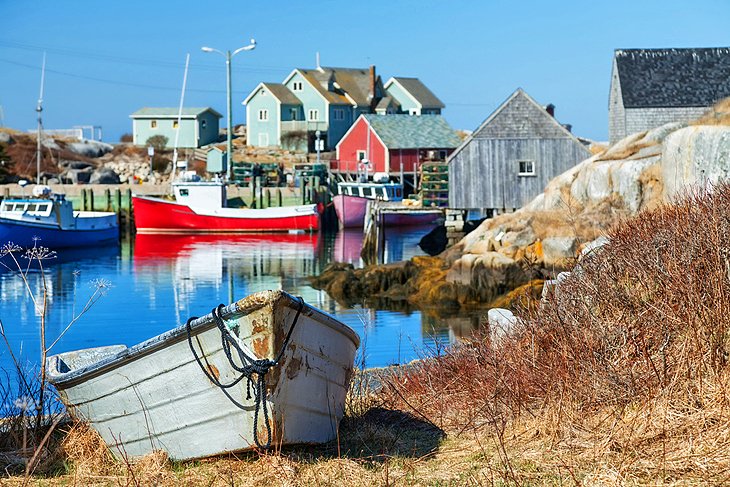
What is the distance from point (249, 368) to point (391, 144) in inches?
2379

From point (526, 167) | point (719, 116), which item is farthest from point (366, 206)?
point (719, 116)

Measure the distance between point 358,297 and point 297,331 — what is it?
21.4 meters

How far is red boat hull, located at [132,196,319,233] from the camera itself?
5094 cm

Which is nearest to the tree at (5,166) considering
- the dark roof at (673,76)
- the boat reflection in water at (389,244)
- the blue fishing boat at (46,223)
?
the blue fishing boat at (46,223)

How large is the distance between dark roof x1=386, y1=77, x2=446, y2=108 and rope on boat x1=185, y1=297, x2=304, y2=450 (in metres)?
81.4

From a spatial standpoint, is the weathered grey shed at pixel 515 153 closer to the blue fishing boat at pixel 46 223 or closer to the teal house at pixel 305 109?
the blue fishing boat at pixel 46 223

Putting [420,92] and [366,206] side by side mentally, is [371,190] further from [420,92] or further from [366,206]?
[420,92]

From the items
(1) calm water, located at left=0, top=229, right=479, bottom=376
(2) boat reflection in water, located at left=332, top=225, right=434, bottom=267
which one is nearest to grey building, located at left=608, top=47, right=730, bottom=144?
(2) boat reflection in water, located at left=332, top=225, right=434, bottom=267

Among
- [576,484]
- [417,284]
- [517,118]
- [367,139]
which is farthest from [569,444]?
[367,139]

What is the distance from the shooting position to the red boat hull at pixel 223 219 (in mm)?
50938

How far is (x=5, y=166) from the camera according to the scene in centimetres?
6159

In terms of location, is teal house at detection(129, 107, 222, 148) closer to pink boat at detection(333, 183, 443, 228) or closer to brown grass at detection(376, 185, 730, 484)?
pink boat at detection(333, 183, 443, 228)

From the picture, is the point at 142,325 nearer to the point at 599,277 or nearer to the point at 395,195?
the point at 599,277

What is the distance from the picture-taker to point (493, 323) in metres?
10.3
